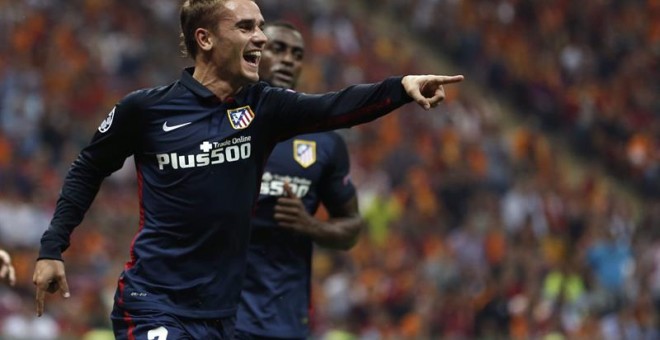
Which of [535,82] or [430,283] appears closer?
[430,283]

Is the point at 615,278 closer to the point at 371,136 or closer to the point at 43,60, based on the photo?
the point at 371,136

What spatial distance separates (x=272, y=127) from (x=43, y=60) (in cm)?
1177

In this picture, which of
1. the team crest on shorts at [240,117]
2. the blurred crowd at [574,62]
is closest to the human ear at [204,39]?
the team crest on shorts at [240,117]

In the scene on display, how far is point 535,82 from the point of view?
18.7m

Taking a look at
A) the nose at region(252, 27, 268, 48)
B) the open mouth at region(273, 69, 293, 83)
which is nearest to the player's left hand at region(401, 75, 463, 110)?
the nose at region(252, 27, 268, 48)

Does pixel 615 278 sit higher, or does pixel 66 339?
pixel 66 339

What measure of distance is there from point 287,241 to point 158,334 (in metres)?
1.76

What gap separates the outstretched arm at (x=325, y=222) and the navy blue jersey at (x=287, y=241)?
0.07 m

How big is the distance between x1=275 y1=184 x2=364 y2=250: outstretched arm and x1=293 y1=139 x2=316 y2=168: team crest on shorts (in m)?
0.25

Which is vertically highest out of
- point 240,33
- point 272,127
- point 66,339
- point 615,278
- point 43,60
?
point 43,60

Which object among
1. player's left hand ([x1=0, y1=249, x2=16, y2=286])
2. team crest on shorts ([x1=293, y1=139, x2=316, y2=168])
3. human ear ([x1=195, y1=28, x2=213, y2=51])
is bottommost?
player's left hand ([x1=0, y1=249, x2=16, y2=286])

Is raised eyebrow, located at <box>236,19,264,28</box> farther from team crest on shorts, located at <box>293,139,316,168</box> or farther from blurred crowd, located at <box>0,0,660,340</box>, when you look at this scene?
blurred crowd, located at <box>0,0,660,340</box>

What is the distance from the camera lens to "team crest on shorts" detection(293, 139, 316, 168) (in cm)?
716

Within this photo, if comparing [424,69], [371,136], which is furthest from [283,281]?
[424,69]
